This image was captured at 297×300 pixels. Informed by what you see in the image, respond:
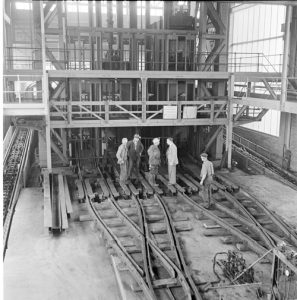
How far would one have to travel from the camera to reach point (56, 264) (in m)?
8.55

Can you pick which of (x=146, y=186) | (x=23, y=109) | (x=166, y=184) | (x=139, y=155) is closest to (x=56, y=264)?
(x=146, y=186)

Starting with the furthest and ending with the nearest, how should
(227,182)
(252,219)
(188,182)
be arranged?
(188,182)
(227,182)
(252,219)

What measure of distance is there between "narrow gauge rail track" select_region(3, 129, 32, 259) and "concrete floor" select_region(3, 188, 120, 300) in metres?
0.26

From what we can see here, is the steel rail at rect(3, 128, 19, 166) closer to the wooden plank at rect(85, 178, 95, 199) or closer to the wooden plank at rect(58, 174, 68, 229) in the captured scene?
the wooden plank at rect(58, 174, 68, 229)

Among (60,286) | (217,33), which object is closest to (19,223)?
(60,286)

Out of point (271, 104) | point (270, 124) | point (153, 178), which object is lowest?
point (153, 178)

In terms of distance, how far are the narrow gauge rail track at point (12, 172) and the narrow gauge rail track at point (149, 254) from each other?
2.26m

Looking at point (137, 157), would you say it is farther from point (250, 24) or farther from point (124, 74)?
point (250, 24)

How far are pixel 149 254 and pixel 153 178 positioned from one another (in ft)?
17.2

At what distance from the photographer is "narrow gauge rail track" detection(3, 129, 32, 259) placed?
1131 cm

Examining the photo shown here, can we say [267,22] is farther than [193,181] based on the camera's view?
Yes

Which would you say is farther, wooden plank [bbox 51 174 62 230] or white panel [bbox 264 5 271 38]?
white panel [bbox 264 5 271 38]

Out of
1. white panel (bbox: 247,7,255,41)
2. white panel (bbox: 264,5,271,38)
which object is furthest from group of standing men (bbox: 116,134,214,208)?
white panel (bbox: 247,7,255,41)

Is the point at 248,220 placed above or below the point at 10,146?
below
